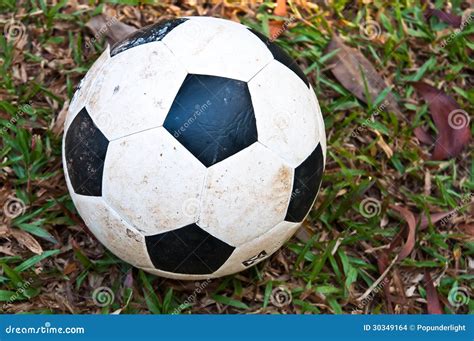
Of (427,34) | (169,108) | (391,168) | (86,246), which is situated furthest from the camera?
(427,34)

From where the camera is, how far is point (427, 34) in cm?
321

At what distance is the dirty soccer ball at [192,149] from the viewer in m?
2.00

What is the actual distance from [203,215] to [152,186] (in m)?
0.21

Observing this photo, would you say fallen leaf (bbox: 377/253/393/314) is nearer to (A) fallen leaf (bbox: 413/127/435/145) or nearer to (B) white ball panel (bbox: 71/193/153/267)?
(A) fallen leaf (bbox: 413/127/435/145)

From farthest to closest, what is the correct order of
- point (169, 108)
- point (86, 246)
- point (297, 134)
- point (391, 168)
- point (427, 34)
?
point (427, 34) → point (391, 168) → point (86, 246) → point (297, 134) → point (169, 108)

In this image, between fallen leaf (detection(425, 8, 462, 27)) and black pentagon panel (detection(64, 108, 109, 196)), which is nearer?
black pentagon panel (detection(64, 108, 109, 196))

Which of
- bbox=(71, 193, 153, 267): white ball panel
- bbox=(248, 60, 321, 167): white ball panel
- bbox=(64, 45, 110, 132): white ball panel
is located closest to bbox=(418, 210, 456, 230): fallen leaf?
bbox=(248, 60, 321, 167): white ball panel

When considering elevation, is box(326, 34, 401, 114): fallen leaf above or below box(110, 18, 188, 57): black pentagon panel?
below

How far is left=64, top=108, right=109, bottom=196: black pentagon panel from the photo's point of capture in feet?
6.87

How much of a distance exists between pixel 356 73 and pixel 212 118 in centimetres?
135

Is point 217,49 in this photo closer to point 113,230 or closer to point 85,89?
point 85,89

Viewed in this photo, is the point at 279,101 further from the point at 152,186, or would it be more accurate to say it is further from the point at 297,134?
the point at 152,186

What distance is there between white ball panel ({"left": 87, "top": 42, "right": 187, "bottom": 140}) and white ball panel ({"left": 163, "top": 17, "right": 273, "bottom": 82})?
0.06m

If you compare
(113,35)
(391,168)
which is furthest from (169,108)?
(391,168)
